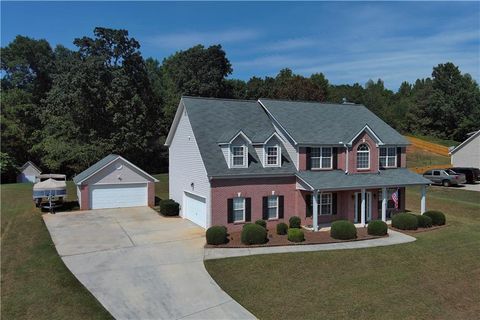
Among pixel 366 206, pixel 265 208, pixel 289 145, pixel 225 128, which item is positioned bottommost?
pixel 366 206

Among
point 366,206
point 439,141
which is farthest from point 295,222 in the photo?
point 439,141

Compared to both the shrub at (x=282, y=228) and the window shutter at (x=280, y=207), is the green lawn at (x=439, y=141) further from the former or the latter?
the shrub at (x=282, y=228)

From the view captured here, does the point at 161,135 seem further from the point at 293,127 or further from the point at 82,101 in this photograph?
the point at 293,127

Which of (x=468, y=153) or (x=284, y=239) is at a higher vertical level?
(x=468, y=153)

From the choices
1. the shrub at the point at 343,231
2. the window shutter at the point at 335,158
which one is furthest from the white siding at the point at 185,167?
the window shutter at the point at 335,158

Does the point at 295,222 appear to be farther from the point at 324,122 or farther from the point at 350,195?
the point at 324,122

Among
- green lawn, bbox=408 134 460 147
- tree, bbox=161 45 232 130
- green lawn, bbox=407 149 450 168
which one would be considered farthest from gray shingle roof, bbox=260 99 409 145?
green lawn, bbox=408 134 460 147

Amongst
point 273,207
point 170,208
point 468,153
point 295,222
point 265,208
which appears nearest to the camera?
point 295,222

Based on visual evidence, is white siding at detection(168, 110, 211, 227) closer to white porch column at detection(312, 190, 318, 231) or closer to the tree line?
white porch column at detection(312, 190, 318, 231)
